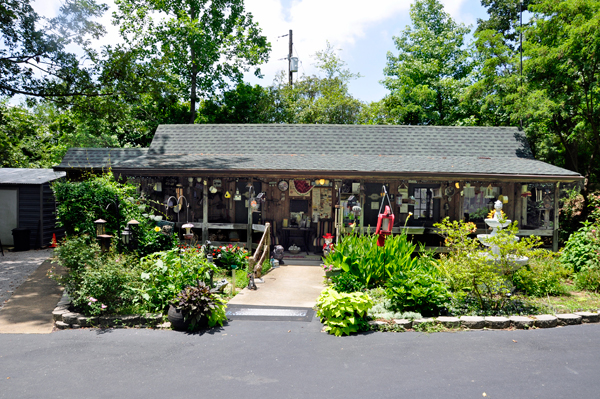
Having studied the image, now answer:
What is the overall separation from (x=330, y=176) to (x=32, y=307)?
799 centimetres

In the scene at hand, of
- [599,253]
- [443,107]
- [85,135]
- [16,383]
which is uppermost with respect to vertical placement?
[443,107]

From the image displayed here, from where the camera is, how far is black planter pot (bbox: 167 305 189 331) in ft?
22.3

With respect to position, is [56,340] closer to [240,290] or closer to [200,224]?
[240,290]

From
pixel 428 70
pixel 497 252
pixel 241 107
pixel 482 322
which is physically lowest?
pixel 482 322

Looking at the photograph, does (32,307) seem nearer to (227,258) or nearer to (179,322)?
(179,322)

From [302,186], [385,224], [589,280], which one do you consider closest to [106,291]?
[385,224]

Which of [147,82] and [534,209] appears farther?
[147,82]

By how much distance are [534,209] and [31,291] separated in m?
15.8

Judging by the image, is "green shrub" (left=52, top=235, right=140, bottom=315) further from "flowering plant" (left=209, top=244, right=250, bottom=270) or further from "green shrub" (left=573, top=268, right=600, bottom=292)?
"green shrub" (left=573, top=268, right=600, bottom=292)

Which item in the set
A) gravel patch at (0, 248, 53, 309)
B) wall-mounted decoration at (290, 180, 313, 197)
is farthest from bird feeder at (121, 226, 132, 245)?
wall-mounted decoration at (290, 180, 313, 197)

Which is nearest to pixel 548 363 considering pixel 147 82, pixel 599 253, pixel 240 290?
pixel 599 253

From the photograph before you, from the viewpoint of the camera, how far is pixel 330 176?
12.1 m

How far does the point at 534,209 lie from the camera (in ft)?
48.3

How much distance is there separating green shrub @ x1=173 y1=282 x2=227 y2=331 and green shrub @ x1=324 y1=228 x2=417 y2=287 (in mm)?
2957
